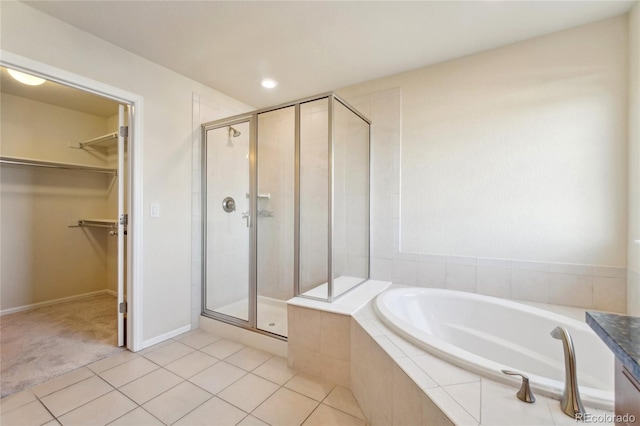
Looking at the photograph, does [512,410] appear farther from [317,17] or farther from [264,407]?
[317,17]

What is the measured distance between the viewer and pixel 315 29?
6.01 feet

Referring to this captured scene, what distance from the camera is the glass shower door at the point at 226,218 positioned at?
259cm

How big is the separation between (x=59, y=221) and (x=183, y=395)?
3102 mm

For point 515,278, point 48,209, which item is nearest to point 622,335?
point 515,278

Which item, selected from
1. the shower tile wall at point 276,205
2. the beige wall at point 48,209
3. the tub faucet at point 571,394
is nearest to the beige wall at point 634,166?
the tub faucet at point 571,394

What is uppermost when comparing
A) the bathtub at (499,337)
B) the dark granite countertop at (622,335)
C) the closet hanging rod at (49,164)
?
the closet hanging rod at (49,164)

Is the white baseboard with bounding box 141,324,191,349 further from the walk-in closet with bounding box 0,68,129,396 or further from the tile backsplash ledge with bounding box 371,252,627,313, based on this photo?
the tile backsplash ledge with bounding box 371,252,627,313

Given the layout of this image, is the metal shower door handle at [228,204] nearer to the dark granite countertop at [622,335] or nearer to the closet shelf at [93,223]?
the closet shelf at [93,223]

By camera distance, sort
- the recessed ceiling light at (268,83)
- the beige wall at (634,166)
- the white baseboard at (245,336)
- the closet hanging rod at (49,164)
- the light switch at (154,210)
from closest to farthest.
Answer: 1. the beige wall at (634,166)
2. the white baseboard at (245,336)
3. the light switch at (154,210)
4. the recessed ceiling light at (268,83)
5. the closet hanging rod at (49,164)

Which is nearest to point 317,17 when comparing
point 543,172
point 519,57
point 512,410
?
point 519,57

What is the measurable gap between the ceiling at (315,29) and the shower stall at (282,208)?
41 cm

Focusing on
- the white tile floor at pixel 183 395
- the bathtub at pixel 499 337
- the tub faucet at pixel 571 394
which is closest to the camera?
the tub faucet at pixel 571 394

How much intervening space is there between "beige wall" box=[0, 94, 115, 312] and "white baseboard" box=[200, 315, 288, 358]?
86.5 inches

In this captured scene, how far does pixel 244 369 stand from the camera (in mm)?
1902
